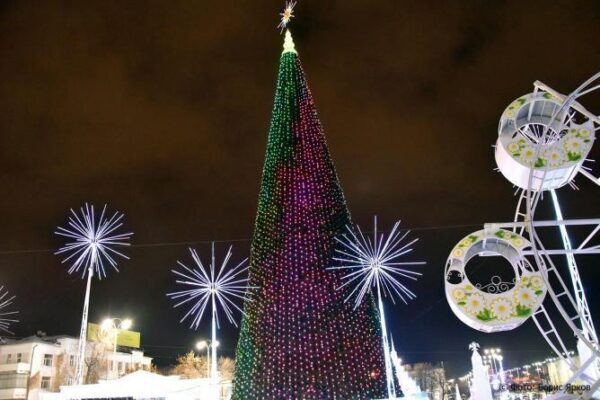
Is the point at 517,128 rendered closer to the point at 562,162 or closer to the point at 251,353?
the point at 562,162

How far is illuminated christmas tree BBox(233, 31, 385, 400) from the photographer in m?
16.3

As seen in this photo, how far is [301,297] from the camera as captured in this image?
17312 mm

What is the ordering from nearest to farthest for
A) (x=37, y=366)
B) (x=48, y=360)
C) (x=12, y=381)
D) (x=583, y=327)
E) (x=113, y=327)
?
(x=583, y=327) → (x=12, y=381) → (x=37, y=366) → (x=48, y=360) → (x=113, y=327)

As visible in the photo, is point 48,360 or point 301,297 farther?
point 48,360

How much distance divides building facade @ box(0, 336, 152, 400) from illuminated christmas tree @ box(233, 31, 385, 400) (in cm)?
2744

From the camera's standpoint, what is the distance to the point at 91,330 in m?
58.2

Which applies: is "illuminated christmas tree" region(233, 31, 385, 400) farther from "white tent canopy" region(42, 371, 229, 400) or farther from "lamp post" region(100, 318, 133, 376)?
"lamp post" region(100, 318, 133, 376)

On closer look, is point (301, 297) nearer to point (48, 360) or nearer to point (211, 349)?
point (211, 349)

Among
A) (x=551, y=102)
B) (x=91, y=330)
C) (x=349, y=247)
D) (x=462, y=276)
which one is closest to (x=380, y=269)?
(x=349, y=247)

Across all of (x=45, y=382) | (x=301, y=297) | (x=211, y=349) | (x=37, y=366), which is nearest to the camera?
(x=301, y=297)

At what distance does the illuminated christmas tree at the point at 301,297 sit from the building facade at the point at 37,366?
2744 centimetres

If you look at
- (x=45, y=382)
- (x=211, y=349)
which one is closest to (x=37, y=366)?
(x=45, y=382)

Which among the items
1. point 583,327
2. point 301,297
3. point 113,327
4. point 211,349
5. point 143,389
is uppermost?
point 113,327

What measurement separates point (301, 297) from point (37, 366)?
36.3 metres
